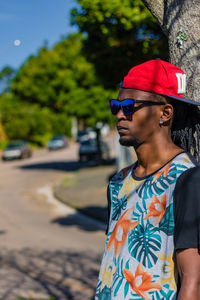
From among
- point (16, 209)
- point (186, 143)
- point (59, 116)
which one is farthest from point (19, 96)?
point (186, 143)

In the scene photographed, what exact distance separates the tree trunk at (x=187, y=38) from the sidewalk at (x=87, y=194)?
29.8ft

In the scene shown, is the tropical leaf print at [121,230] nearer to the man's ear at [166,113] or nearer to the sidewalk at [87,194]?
the man's ear at [166,113]

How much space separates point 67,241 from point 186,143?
7196 millimetres

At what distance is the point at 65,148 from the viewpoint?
4925cm

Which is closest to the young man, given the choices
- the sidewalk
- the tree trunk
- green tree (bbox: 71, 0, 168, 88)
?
the tree trunk

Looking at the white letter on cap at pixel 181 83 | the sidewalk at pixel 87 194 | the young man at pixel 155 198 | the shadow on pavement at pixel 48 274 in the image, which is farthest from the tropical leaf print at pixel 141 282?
the sidewalk at pixel 87 194

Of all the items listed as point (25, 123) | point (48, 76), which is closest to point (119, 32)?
point (25, 123)

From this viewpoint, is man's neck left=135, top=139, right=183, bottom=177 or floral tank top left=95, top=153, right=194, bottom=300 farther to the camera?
man's neck left=135, top=139, right=183, bottom=177

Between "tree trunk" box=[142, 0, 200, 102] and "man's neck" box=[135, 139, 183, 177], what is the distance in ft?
1.36

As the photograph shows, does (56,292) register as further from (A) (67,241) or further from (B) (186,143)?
(B) (186,143)

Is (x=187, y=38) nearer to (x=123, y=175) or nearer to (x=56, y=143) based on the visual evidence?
(x=123, y=175)

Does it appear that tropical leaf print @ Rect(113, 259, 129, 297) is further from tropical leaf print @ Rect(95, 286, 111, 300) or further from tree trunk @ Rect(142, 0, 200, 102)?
tree trunk @ Rect(142, 0, 200, 102)

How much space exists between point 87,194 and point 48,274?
909 centimetres

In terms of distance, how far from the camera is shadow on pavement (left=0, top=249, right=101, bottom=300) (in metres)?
5.46
